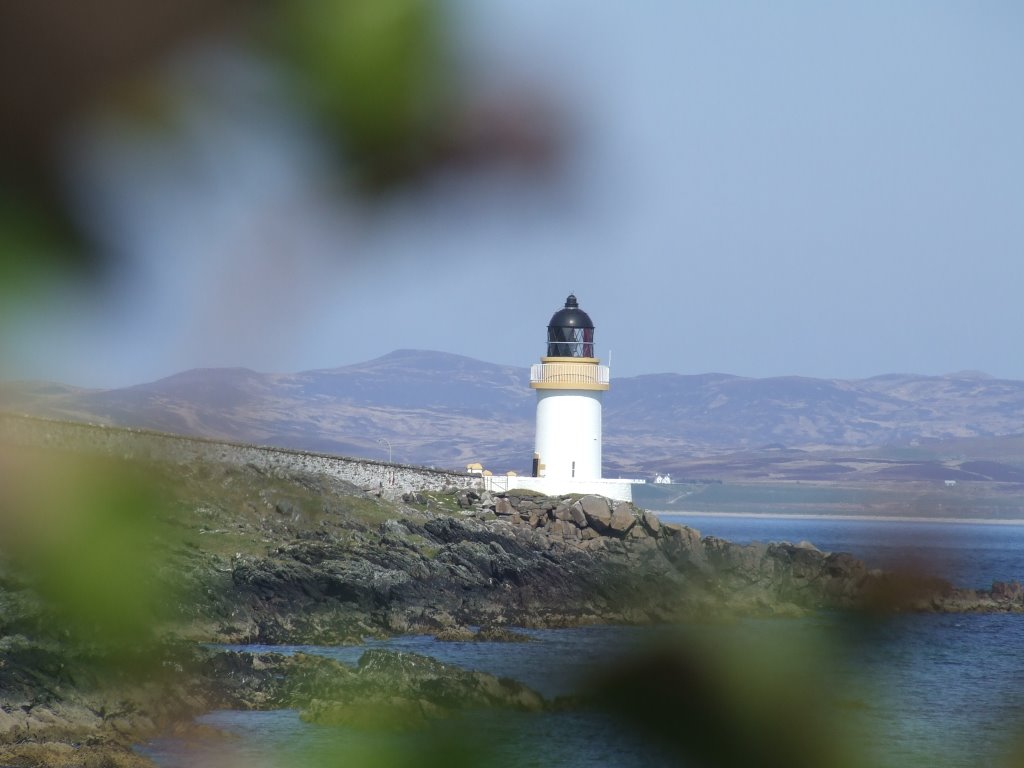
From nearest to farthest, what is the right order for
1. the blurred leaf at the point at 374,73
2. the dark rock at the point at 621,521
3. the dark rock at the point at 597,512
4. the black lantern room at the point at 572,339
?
1. the blurred leaf at the point at 374,73
2. the dark rock at the point at 621,521
3. the dark rock at the point at 597,512
4. the black lantern room at the point at 572,339

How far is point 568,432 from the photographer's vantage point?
42031mm

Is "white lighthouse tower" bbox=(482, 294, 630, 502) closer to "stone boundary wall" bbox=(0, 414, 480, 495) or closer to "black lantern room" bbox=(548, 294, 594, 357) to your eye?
"black lantern room" bbox=(548, 294, 594, 357)

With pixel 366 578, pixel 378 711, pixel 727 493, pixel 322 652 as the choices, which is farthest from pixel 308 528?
pixel 727 493

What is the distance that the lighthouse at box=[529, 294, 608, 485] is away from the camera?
137ft

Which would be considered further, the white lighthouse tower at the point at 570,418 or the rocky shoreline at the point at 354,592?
the white lighthouse tower at the point at 570,418

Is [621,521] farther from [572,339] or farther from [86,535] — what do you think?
[86,535]

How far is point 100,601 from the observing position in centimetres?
136

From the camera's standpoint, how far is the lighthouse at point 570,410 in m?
41.8

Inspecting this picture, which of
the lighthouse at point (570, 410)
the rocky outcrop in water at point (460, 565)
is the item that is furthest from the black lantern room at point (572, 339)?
the rocky outcrop in water at point (460, 565)

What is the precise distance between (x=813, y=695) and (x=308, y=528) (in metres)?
32.1

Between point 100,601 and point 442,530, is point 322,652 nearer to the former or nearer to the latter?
point 442,530

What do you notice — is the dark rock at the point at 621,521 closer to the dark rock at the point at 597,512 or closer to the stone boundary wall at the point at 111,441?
the dark rock at the point at 597,512

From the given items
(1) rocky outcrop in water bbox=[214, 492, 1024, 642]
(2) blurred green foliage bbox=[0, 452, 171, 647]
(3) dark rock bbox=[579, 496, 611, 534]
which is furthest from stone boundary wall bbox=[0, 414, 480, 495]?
(3) dark rock bbox=[579, 496, 611, 534]

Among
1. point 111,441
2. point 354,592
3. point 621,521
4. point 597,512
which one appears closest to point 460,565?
point 354,592
